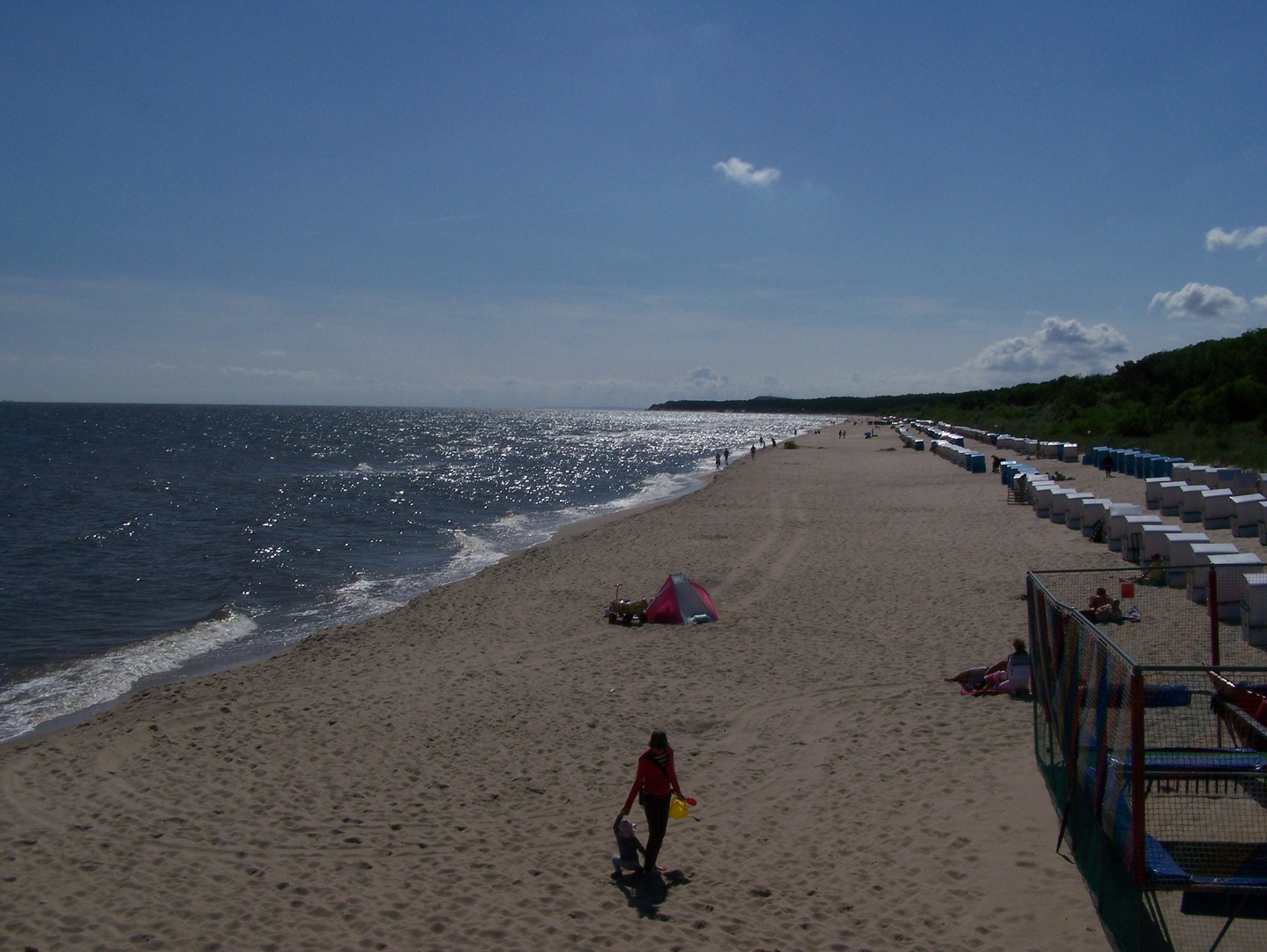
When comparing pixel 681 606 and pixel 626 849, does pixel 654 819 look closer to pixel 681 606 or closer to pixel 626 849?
pixel 626 849

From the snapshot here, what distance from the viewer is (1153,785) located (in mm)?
6242

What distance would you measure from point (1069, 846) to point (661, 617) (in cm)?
882

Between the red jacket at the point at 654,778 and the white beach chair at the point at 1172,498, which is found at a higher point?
the white beach chair at the point at 1172,498

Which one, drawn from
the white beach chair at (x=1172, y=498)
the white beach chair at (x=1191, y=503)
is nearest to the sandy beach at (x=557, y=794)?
the white beach chair at (x=1191, y=503)

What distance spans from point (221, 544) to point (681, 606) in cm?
1987

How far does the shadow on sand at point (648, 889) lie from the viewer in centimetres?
630

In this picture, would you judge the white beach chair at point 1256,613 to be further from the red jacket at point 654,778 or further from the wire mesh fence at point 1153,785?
the red jacket at point 654,778

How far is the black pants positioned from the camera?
6.42 meters

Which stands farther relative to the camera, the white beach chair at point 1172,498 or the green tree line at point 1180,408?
the green tree line at point 1180,408

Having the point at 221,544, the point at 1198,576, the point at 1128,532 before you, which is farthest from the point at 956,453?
the point at 1198,576

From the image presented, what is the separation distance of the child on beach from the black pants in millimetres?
84

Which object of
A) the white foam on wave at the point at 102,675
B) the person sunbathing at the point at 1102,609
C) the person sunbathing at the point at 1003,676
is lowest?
the white foam on wave at the point at 102,675

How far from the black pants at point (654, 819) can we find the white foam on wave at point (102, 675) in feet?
32.4

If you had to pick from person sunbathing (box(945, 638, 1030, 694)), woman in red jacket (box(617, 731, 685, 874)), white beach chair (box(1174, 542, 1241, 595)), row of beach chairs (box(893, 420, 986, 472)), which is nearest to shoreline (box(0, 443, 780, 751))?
woman in red jacket (box(617, 731, 685, 874))
